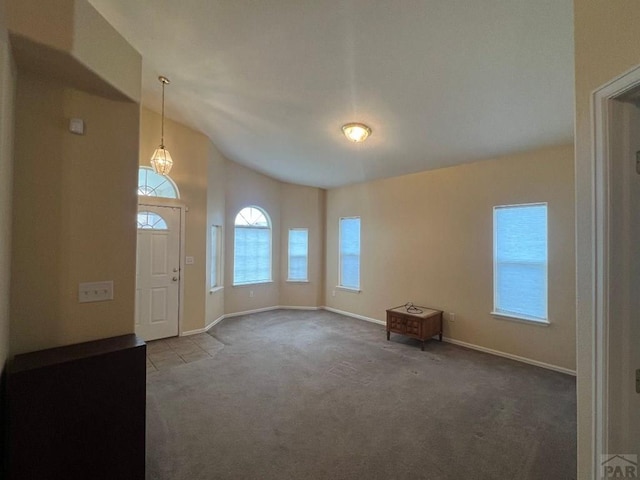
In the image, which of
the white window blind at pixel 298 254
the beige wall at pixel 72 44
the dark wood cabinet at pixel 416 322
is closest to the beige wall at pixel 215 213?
the white window blind at pixel 298 254

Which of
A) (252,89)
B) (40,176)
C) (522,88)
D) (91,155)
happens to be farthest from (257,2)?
(522,88)

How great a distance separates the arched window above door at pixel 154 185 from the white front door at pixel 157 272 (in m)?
0.20

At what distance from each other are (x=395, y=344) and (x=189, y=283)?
330cm

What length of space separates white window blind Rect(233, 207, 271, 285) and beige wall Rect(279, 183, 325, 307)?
0.38m

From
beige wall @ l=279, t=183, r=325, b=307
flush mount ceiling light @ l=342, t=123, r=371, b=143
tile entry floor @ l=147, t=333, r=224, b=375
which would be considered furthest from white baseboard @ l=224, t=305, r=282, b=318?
flush mount ceiling light @ l=342, t=123, r=371, b=143

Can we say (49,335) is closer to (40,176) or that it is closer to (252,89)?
(40,176)

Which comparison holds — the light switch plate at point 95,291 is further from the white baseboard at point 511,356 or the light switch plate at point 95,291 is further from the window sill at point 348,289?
the window sill at point 348,289

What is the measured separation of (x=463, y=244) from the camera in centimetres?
439

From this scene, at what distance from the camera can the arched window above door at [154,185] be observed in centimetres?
436

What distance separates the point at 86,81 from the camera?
1776 millimetres

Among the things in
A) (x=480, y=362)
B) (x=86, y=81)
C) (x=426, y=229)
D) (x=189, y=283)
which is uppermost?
(x=86, y=81)

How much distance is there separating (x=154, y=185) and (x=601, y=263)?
194 inches

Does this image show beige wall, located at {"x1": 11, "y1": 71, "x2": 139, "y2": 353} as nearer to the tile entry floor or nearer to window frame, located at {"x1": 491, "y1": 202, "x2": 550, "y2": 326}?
the tile entry floor

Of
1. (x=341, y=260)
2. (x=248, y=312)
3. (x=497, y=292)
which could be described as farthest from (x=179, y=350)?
(x=497, y=292)
